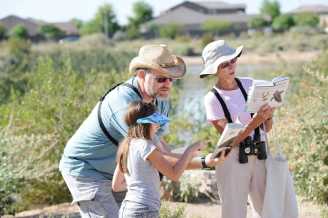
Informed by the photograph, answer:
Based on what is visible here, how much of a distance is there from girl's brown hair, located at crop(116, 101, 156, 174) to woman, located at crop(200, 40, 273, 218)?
1.01 m

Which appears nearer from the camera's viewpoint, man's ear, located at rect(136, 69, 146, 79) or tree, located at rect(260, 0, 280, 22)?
man's ear, located at rect(136, 69, 146, 79)

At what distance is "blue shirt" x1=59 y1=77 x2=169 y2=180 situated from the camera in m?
4.32

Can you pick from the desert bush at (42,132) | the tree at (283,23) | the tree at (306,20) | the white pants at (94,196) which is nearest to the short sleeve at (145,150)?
the white pants at (94,196)

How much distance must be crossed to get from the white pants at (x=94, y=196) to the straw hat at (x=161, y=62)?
664 mm

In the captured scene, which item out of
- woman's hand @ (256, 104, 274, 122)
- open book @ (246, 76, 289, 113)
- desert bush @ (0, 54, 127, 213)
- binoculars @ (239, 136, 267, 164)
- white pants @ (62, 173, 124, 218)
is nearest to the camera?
white pants @ (62, 173, 124, 218)

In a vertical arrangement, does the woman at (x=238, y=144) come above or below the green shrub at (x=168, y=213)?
above

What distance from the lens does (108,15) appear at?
310 feet

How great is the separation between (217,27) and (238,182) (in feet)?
293

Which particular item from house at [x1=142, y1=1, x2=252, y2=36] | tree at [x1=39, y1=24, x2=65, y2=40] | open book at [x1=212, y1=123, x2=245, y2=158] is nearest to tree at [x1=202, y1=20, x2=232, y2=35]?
→ house at [x1=142, y1=1, x2=252, y2=36]

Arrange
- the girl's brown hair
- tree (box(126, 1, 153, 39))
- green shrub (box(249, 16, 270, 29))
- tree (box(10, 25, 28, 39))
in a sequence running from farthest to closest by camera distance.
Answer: tree (box(126, 1, 153, 39)) → green shrub (box(249, 16, 270, 29)) → tree (box(10, 25, 28, 39)) → the girl's brown hair

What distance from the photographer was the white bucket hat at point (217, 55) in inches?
208

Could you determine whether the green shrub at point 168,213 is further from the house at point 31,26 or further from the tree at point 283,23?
the house at point 31,26

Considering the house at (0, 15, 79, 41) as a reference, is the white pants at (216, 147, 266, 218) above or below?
above

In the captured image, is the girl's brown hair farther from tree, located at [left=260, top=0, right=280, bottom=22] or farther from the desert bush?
tree, located at [left=260, top=0, right=280, bottom=22]
